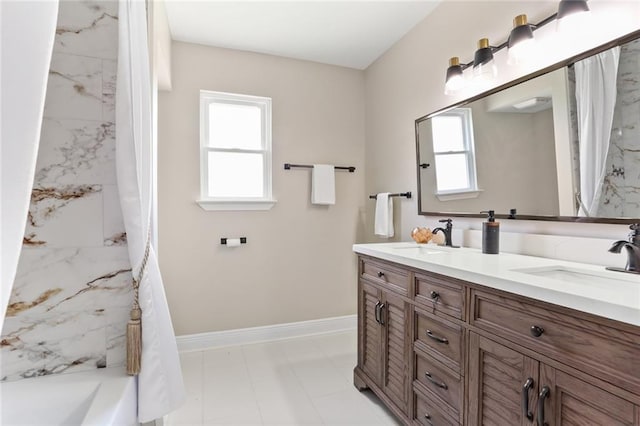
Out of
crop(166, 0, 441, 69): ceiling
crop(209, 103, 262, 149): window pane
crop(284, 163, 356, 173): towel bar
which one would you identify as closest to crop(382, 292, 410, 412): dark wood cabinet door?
crop(284, 163, 356, 173): towel bar

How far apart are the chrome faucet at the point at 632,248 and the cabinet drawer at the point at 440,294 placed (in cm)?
58

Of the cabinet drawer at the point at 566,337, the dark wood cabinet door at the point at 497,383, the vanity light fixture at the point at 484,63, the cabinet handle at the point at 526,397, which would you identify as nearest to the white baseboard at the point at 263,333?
the dark wood cabinet door at the point at 497,383

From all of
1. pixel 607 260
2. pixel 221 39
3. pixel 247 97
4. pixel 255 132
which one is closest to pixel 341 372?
pixel 607 260

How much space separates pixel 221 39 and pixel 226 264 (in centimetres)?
187

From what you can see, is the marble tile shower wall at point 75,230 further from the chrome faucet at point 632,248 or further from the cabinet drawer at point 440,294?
the chrome faucet at point 632,248

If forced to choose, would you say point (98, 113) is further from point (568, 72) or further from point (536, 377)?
point (568, 72)

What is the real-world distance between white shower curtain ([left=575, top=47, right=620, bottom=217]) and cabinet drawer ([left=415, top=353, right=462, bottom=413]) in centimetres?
91

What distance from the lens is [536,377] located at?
1043mm

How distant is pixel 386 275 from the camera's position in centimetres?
188

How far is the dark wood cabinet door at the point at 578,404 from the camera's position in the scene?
0.84 metres

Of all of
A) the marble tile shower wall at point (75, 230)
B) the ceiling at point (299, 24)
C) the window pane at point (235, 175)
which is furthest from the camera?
the window pane at point (235, 175)

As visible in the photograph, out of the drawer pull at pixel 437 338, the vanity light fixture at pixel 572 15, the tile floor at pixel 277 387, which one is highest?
the vanity light fixture at pixel 572 15

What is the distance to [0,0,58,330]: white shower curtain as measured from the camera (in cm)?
53

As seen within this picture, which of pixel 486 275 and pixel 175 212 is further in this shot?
pixel 175 212
